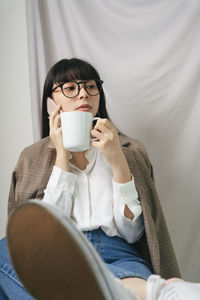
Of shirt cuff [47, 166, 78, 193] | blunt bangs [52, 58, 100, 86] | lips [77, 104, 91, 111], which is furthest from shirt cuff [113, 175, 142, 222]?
blunt bangs [52, 58, 100, 86]

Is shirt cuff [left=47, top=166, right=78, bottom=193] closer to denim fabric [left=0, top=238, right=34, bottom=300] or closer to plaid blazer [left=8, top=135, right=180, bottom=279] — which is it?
plaid blazer [left=8, top=135, right=180, bottom=279]

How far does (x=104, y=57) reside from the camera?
4.35ft

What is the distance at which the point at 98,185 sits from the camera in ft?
3.14

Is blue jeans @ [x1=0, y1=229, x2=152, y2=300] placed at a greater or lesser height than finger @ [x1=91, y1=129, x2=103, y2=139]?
lesser

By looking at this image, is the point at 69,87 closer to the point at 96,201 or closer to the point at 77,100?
the point at 77,100

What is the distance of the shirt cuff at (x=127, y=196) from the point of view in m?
0.87

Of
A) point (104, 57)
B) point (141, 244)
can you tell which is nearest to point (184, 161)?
point (141, 244)

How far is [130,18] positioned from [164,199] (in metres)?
0.79

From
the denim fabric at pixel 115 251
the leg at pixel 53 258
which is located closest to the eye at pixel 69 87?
the denim fabric at pixel 115 251

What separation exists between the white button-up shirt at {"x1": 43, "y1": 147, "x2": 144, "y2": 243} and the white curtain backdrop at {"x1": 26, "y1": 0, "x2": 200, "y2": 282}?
15.6 inches

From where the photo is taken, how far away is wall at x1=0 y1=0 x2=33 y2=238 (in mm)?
1473

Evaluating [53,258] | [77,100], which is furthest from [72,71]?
[53,258]

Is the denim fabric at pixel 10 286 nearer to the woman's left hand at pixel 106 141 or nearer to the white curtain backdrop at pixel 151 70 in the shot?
the woman's left hand at pixel 106 141

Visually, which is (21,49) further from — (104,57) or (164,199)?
(164,199)
